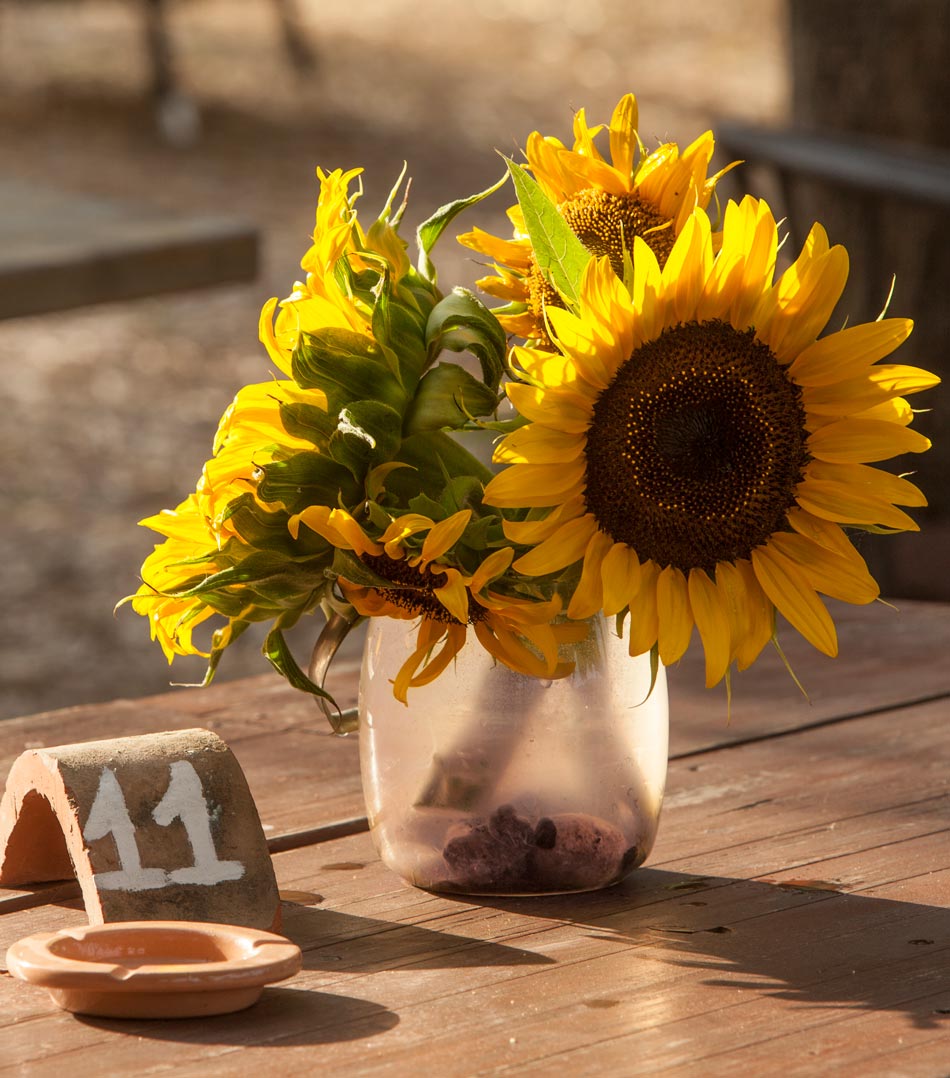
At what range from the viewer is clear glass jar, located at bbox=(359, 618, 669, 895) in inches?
37.7

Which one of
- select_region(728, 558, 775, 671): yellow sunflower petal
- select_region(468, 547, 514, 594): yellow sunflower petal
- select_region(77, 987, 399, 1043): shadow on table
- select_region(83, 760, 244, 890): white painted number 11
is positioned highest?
select_region(468, 547, 514, 594): yellow sunflower petal

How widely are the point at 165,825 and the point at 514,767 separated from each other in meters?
0.18

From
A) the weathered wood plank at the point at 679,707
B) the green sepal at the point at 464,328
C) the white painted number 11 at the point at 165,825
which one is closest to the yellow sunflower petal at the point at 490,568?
the green sepal at the point at 464,328

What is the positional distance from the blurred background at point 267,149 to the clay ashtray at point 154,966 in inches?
16.2

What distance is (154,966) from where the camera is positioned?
2.72ft

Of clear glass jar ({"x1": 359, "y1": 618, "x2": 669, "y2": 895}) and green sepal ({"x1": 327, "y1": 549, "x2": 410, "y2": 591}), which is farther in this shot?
clear glass jar ({"x1": 359, "y1": 618, "x2": 669, "y2": 895})

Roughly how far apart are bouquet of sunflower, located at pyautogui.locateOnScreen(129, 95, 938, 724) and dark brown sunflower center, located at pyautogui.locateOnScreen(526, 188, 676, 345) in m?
0.04

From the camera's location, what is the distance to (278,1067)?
0.78 meters

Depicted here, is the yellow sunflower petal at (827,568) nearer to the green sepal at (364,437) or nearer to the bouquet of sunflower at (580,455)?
the bouquet of sunflower at (580,455)

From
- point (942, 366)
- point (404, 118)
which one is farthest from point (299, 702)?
point (404, 118)

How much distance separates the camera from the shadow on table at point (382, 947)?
91cm

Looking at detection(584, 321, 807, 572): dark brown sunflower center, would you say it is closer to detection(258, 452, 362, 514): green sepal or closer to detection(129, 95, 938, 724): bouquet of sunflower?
detection(129, 95, 938, 724): bouquet of sunflower

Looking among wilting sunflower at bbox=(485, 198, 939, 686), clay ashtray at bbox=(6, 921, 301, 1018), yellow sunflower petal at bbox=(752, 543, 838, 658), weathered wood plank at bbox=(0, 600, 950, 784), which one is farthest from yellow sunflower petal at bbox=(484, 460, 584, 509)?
weathered wood plank at bbox=(0, 600, 950, 784)

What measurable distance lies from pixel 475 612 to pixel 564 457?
0.09 metres
